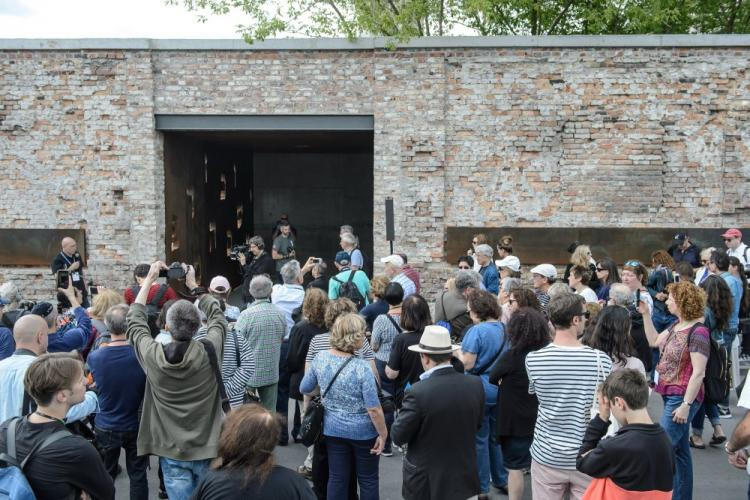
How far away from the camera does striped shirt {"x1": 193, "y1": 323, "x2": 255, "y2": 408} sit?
20.5 feet

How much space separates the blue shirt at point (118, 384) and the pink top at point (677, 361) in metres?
4.33

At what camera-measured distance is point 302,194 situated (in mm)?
24562

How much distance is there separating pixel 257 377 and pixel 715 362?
4.19m

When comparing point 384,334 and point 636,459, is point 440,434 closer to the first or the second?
point 636,459

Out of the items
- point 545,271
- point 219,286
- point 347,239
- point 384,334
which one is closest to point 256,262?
point 347,239

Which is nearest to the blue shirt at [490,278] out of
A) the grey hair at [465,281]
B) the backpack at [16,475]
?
the grey hair at [465,281]

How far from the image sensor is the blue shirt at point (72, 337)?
21.0ft

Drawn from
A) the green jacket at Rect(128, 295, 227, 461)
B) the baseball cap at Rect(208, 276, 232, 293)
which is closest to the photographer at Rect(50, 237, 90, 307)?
the baseball cap at Rect(208, 276, 232, 293)

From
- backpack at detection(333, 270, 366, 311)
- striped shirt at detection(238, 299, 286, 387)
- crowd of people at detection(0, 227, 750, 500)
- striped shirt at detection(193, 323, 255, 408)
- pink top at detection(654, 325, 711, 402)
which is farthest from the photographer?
backpack at detection(333, 270, 366, 311)

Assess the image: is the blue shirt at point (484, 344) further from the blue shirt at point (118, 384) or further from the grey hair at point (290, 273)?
the grey hair at point (290, 273)

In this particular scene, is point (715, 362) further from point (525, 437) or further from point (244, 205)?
point (244, 205)

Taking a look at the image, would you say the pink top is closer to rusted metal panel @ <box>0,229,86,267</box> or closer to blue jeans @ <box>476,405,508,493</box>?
blue jeans @ <box>476,405,508,493</box>

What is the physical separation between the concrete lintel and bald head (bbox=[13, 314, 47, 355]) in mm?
9413

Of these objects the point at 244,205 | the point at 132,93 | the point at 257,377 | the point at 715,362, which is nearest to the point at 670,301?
the point at 715,362
